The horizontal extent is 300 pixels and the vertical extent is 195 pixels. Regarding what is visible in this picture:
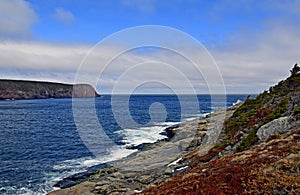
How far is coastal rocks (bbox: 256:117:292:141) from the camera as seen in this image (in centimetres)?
1777

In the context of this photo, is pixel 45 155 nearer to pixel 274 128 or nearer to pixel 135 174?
pixel 135 174

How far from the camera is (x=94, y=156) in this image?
38906 mm

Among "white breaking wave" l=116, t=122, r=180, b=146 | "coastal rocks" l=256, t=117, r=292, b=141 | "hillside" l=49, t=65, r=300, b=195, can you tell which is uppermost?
"coastal rocks" l=256, t=117, r=292, b=141

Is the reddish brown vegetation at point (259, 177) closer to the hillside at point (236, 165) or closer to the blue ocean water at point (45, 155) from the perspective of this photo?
the hillside at point (236, 165)

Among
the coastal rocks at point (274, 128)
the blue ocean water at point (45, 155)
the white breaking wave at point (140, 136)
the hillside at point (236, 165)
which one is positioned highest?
the coastal rocks at point (274, 128)

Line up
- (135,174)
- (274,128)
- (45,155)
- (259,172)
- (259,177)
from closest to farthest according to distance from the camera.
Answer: (259,177) → (259,172) → (274,128) → (135,174) → (45,155)

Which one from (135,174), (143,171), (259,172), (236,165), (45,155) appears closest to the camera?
(259,172)

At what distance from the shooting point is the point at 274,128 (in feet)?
59.7

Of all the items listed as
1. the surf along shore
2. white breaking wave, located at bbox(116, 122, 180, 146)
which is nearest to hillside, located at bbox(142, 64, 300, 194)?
the surf along shore

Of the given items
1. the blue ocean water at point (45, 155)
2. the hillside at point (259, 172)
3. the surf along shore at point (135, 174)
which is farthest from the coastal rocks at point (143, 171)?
the blue ocean water at point (45, 155)

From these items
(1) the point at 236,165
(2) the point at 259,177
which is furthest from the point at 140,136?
(2) the point at 259,177

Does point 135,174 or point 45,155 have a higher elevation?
point 135,174

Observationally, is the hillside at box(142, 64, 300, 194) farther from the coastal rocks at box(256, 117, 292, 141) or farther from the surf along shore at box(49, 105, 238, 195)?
the surf along shore at box(49, 105, 238, 195)

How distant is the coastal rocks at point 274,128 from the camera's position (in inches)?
700
